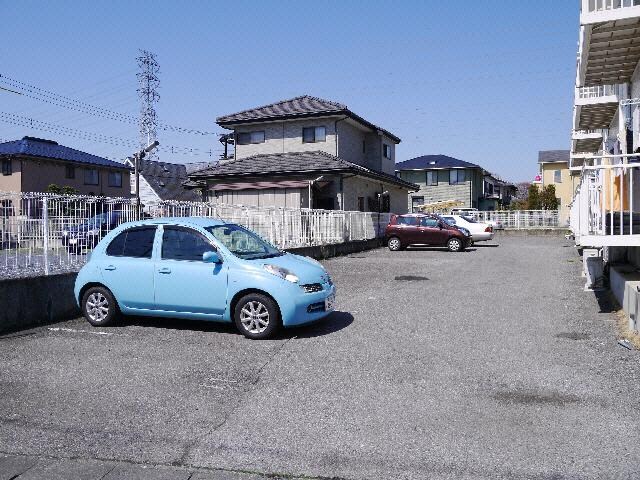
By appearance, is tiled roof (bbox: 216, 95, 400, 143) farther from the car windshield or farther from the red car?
the car windshield

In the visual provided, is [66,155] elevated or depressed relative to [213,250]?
elevated

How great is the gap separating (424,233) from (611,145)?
7717mm

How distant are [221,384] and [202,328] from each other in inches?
97.1

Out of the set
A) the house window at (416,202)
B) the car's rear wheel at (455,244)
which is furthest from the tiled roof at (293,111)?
the house window at (416,202)

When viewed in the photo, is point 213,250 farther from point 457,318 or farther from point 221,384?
point 457,318

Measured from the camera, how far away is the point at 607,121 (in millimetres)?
17859

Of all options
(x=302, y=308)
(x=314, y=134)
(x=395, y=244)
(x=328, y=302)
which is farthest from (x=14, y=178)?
(x=302, y=308)

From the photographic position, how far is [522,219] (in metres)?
39.6

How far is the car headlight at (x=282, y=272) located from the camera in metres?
6.77

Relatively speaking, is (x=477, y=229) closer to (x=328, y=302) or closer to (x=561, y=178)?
(x=328, y=302)

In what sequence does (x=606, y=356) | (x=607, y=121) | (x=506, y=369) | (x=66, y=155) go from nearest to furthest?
(x=506, y=369) < (x=606, y=356) < (x=607, y=121) < (x=66, y=155)

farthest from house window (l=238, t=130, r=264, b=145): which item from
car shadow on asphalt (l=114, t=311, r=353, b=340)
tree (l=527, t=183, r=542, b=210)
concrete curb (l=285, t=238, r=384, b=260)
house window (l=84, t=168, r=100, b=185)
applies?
tree (l=527, t=183, r=542, b=210)

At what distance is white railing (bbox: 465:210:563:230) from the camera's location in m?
38.9

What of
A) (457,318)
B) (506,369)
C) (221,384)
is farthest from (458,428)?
(457,318)
